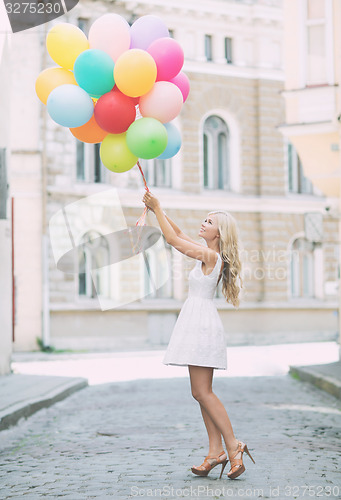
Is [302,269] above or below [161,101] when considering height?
below

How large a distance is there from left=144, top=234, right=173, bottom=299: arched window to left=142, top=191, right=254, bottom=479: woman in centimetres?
1648

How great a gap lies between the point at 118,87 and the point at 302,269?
1914 centimetres

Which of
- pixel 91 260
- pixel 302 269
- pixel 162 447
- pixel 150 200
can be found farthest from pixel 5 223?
pixel 302 269

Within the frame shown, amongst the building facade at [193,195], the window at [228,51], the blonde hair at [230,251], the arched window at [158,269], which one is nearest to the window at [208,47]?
the building facade at [193,195]

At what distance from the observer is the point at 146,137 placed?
538cm

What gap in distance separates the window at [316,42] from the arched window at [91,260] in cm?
886

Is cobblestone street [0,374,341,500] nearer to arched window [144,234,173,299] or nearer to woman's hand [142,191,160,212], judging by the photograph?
woman's hand [142,191,160,212]

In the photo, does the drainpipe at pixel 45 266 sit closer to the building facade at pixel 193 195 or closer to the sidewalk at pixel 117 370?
the building facade at pixel 193 195

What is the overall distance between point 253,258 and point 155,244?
3.17 m

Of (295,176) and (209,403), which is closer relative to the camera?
(209,403)

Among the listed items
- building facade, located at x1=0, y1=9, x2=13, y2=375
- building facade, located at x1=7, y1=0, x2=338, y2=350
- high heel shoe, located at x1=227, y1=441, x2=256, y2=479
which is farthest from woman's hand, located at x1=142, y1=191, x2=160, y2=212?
building facade, located at x1=7, y1=0, x2=338, y2=350

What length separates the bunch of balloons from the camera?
543cm

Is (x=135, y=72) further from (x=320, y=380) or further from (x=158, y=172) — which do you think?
(x=158, y=172)

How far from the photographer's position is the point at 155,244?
22.3m
